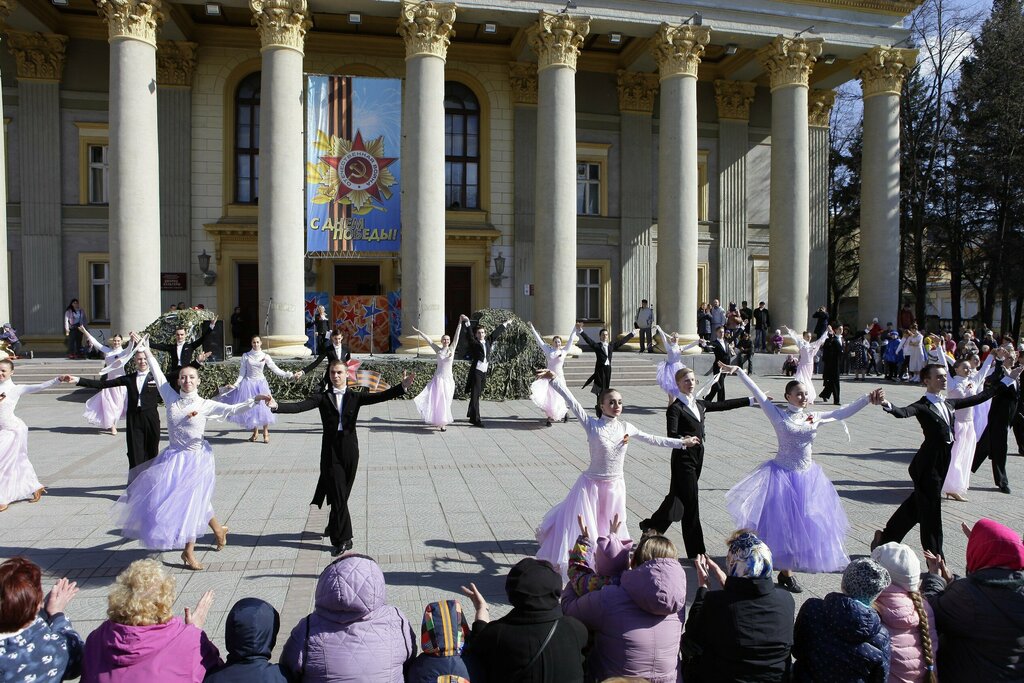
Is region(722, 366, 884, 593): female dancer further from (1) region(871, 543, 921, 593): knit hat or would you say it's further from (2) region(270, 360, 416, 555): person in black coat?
(2) region(270, 360, 416, 555): person in black coat

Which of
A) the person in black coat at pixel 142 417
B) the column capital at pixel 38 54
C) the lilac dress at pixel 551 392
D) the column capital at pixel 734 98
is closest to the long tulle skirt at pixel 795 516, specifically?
the person in black coat at pixel 142 417

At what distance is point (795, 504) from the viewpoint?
6.69 meters

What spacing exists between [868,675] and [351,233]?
20.9 metres

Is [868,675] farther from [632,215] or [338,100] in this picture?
[632,215]

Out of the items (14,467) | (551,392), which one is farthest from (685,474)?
(551,392)

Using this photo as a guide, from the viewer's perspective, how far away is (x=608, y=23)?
24.5 meters

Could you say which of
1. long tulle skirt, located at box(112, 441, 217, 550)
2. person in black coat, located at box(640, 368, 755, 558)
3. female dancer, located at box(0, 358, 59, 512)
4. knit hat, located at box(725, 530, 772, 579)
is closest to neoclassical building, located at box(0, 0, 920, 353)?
female dancer, located at box(0, 358, 59, 512)

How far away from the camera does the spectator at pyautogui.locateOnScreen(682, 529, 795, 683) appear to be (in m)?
3.57

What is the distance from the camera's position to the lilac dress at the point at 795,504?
6.52 metres

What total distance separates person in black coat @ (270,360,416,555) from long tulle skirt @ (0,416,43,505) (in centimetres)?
405

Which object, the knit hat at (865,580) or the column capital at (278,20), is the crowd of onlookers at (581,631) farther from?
the column capital at (278,20)

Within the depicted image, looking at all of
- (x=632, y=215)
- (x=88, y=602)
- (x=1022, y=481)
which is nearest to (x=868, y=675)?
(x=88, y=602)

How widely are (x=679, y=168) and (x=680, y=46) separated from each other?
13.0 feet

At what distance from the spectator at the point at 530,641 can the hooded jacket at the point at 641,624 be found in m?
0.27
